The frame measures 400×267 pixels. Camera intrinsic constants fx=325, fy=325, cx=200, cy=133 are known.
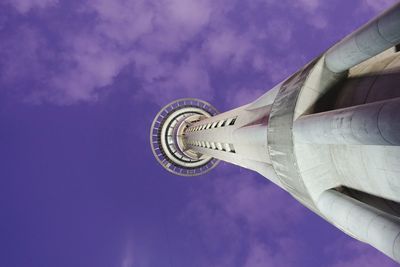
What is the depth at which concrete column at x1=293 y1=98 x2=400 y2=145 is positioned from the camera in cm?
965

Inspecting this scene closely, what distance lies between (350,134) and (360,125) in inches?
28.2

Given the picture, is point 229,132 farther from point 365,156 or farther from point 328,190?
point 365,156

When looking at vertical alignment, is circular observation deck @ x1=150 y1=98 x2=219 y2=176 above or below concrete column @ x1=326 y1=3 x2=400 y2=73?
above

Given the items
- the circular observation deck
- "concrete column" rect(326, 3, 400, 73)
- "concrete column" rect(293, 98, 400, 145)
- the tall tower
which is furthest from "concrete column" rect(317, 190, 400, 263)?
the circular observation deck

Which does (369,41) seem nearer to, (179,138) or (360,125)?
(360,125)

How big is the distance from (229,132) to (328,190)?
48.3ft

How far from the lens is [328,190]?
17500 millimetres

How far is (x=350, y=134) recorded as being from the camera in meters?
11.4

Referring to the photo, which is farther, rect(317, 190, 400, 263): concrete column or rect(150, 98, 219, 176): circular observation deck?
rect(150, 98, 219, 176): circular observation deck

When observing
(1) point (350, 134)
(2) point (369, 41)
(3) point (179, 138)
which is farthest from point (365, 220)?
(3) point (179, 138)

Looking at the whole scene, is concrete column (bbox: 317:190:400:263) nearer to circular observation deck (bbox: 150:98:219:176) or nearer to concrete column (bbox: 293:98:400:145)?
concrete column (bbox: 293:98:400:145)

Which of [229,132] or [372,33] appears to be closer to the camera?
[372,33]

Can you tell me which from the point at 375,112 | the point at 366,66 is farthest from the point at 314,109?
the point at 375,112

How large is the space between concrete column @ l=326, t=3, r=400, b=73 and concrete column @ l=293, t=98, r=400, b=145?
2713mm
